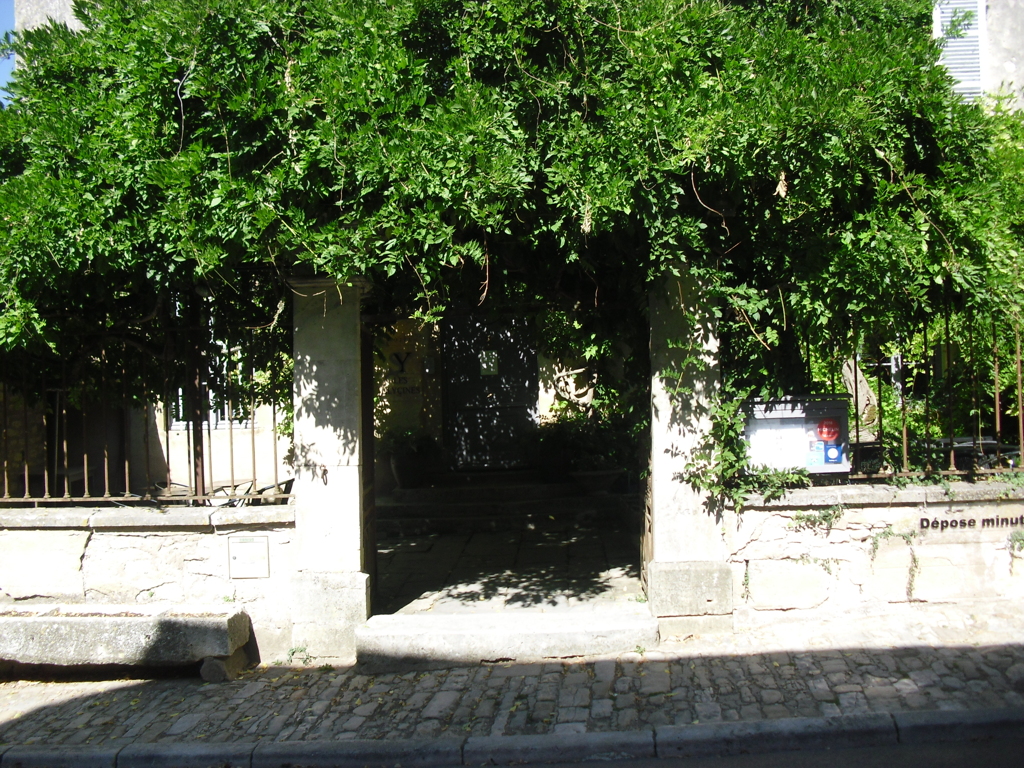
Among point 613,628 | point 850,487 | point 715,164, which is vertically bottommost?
Result: point 613,628

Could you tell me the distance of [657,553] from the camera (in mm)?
5039

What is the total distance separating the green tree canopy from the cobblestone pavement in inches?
79.8

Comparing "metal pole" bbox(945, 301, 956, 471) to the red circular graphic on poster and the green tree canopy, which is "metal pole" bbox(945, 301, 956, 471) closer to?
the green tree canopy

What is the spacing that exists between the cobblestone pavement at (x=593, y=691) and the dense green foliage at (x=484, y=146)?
200 centimetres

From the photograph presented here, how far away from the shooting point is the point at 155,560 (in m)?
5.16

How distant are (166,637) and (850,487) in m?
4.64

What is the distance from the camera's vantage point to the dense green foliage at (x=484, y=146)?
415 cm

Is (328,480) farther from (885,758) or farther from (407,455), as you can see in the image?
(407,455)

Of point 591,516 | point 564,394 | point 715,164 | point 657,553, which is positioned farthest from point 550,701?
point 564,394

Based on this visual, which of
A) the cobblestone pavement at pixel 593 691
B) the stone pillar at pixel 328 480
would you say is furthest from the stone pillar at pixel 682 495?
the stone pillar at pixel 328 480

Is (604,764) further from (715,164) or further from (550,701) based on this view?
(715,164)

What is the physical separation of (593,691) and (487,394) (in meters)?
6.19

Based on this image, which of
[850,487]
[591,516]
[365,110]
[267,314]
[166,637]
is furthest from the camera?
[591,516]

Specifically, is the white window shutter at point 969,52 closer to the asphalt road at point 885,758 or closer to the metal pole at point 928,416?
the metal pole at point 928,416
